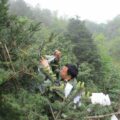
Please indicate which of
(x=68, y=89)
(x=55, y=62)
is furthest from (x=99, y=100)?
(x=55, y=62)

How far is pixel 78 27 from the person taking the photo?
958 inches

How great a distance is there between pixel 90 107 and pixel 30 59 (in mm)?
781

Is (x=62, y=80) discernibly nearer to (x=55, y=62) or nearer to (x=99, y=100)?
(x=55, y=62)

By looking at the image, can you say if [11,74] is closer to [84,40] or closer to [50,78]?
[50,78]

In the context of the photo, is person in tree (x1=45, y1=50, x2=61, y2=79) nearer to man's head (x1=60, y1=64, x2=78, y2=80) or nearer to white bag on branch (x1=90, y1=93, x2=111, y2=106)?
man's head (x1=60, y1=64, x2=78, y2=80)

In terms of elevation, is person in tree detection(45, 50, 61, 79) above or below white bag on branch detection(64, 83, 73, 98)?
above

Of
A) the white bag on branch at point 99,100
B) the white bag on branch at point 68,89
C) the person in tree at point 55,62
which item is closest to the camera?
the white bag on branch at point 68,89

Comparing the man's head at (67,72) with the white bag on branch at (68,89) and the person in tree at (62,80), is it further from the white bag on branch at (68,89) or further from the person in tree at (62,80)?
the white bag on branch at (68,89)

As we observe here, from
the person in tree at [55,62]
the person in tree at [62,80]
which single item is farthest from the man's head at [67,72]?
the person in tree at [55,62]

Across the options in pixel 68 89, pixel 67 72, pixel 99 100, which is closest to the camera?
pixel 68 89

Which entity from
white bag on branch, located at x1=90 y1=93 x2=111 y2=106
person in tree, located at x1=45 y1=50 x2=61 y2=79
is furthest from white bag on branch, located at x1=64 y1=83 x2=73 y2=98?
person in tree, located at x1=45 y1=50 x2=61 y2=79

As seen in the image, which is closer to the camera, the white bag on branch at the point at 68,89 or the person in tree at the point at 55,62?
the white bag on branch at the point at 68,89

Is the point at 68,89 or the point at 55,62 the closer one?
the point at 68,89

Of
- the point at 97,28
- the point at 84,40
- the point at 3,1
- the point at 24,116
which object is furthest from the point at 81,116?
the point at 97,28
